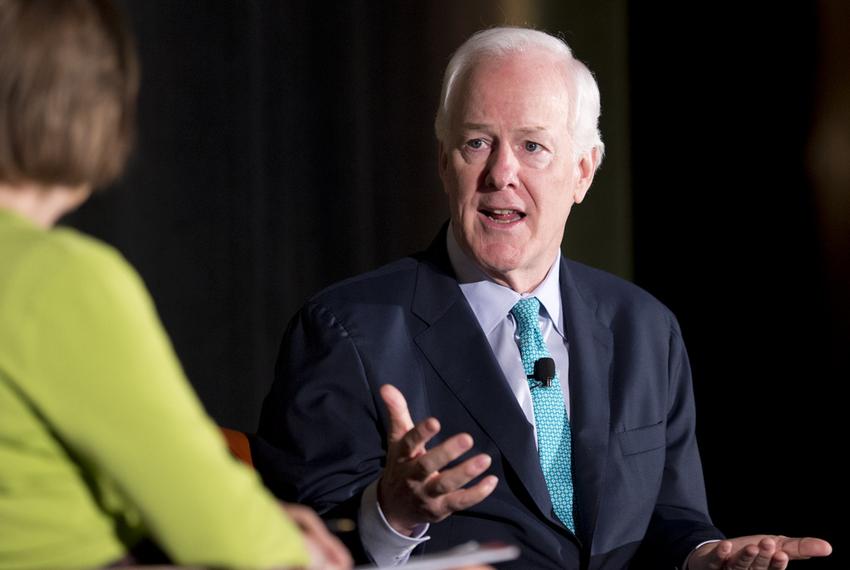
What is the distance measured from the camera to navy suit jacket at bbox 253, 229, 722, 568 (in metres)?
1.79

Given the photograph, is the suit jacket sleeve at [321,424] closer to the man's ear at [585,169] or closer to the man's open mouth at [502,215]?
the man's open mouth at [502,215]

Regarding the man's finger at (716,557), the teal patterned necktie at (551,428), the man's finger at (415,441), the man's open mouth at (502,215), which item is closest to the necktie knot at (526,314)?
the teal patterned necktie at (551,428)

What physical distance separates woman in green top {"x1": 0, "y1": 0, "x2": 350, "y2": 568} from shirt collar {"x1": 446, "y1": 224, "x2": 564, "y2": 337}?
37.5 inches

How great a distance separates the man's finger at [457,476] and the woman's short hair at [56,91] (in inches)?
21.3

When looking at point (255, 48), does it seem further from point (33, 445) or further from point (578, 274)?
point (33, 445)

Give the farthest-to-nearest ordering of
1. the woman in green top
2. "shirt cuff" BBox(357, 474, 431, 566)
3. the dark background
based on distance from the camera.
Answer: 1. the dark background
2. "shirt cuff" BBox(357, 474, 431, 566)
3. the woman in green top

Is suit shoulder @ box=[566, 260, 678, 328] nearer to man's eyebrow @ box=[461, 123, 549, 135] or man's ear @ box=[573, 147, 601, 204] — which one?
man's ear @ box=[573, 147, 601, 204]

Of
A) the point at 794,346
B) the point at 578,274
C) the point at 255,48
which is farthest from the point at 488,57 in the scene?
the point at 794,346

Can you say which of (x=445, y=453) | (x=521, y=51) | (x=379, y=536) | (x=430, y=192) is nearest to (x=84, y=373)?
(x=445, y=453)

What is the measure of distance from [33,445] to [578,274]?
133 cm

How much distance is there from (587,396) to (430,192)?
1.27 m

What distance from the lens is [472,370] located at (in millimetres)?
1871

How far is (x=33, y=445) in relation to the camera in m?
0.95

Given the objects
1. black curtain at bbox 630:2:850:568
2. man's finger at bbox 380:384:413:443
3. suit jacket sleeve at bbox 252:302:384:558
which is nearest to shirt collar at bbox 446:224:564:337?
suit jacket sleeve at bbox 252:302:384:558
